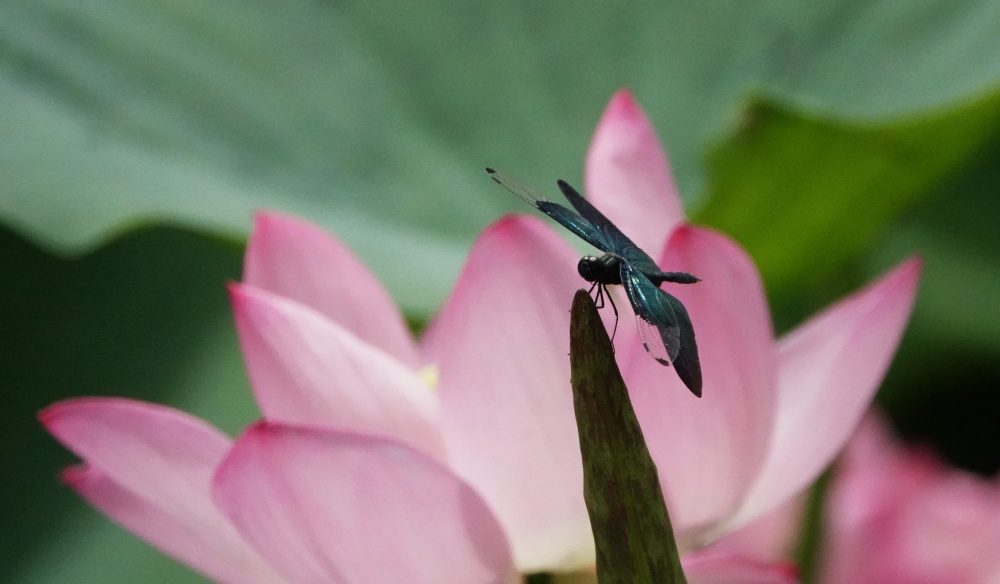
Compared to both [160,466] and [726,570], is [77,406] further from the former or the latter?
[726,570]

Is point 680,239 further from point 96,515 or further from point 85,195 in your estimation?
point 96,515

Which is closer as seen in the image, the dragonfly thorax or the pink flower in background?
the dragonfly thorax

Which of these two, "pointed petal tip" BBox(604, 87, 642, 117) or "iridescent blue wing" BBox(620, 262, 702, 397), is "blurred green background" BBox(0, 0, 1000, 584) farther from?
"iridescent blue wing" BBox(620, 262, 702, 397)

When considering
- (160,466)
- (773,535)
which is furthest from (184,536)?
(773,535)

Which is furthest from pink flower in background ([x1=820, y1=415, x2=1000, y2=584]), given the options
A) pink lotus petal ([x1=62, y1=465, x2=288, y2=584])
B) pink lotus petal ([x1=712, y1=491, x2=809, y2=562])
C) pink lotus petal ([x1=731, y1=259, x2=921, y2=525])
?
pink lotus petal ([x1=62, y1=465, x2=288, y2=584])

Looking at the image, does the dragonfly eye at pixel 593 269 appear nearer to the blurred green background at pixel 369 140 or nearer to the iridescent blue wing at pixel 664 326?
the iridescent blue wing at pixel 664 326

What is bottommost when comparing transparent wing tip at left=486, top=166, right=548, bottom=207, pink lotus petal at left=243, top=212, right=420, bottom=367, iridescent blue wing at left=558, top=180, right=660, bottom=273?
pink lotus petal at left=243, top=212, right=420, bottom=367

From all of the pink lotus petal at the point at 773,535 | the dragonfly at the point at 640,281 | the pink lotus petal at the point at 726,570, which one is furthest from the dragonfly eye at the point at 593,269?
the pink lotus petal at the point at 773,535

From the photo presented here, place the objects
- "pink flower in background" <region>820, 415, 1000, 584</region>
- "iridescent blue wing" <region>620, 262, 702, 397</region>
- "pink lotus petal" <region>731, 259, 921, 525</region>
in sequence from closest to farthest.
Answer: "iridescent blue wing" <region>620, 262, 702, 397</region> → "pink lotus petal" <region>731, 259, 921, 525</region> → "pink flower in background" <region>820, 415, 1000, 584</region>
